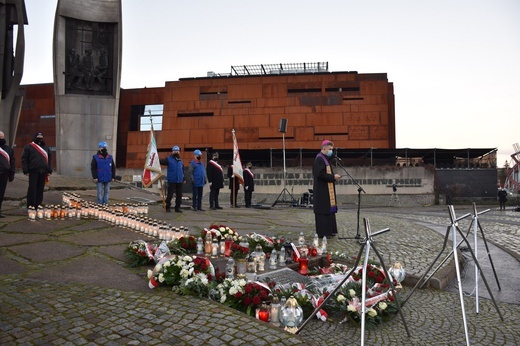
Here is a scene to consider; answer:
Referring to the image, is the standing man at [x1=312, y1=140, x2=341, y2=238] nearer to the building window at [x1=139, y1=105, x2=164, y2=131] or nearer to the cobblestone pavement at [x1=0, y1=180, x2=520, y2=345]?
the cobblestone pavement at [x1=0, y1=180, x2=520, y2=345]

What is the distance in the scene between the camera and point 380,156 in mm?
28375

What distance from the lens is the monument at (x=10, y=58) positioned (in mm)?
18688

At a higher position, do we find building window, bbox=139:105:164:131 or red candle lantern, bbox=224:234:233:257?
building window, bbox=139:105:164:131

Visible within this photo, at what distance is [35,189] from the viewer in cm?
851

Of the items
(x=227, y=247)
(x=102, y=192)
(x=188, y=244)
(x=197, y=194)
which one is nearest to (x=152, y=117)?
(x=197, y=194)

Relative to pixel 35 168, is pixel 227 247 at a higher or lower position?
lower

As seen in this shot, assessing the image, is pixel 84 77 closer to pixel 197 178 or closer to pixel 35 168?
pixel 197 178

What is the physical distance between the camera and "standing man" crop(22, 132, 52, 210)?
846 cm

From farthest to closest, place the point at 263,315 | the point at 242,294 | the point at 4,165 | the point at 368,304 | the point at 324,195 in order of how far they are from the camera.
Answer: the point at 4,165
the point at 324,195
the point at 368,304
the point at 242,294
the point at 263,315

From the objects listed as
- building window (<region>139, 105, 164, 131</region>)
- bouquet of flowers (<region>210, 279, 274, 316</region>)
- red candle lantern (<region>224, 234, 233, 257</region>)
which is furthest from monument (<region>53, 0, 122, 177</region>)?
bouquet of flowers (<region>210, 279, 274, 316</region>)

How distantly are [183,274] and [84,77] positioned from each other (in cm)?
1934

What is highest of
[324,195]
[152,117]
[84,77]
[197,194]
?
[152,117]

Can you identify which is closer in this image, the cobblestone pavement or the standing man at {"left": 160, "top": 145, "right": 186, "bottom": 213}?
the cobblestone pavement

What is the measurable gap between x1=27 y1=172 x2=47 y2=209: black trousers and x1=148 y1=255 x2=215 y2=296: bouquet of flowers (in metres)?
5.71
